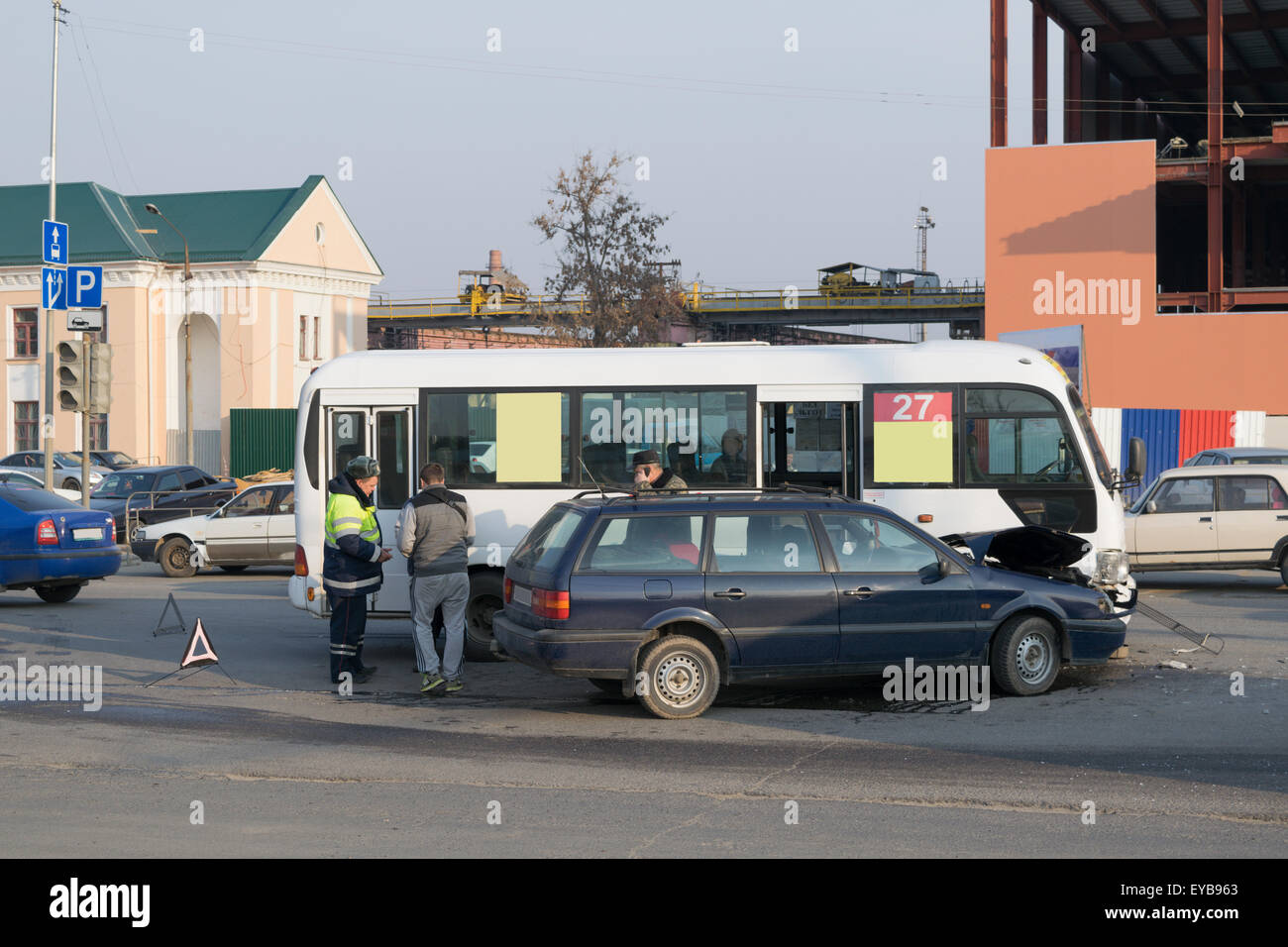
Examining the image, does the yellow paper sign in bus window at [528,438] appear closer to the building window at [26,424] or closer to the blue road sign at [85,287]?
the blue road sign at [85,287]

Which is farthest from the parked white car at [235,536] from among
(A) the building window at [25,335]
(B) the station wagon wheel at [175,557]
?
(A) the building window at [25,335]

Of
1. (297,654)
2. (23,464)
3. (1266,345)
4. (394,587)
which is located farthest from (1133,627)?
(23,464)

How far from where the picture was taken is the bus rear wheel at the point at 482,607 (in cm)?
1240

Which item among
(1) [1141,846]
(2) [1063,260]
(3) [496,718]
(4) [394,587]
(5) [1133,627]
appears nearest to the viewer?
(1) [1141,846]

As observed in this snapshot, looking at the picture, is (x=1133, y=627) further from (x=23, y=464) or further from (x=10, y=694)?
(x=23, y=464)

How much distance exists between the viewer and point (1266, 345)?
32.3 metres

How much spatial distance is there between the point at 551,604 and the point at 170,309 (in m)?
43.6

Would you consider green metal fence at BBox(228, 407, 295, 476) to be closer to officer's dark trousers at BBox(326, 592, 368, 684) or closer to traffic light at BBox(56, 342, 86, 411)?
traffic light at BBox(56, 342, 86, 411)

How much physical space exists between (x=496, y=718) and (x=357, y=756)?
1537 millimetres

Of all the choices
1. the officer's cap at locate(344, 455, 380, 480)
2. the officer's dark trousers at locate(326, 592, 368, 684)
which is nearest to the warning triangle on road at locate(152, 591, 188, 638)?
the officer's dark trousers at locate(326, 592, 368, 684)

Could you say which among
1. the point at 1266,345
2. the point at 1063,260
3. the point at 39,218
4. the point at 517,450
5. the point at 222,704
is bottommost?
the point at 222,704

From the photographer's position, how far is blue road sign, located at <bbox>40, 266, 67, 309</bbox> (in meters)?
25.9

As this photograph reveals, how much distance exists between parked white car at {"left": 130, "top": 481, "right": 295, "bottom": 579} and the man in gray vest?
10.5 meters

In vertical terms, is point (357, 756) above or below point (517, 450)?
below
